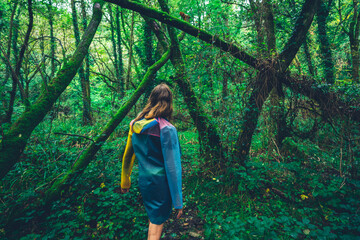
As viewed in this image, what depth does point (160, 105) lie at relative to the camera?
84.8 inches

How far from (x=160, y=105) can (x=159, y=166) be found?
790 millimetres

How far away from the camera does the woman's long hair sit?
83.0 inches

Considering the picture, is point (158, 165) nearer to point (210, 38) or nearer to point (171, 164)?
point (171, 164)

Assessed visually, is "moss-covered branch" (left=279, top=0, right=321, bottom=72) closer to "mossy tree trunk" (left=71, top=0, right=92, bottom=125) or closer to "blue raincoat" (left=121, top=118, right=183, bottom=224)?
"blue raincoat" (left=121, top=118, right=183, bottom=224)

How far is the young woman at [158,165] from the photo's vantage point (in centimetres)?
192

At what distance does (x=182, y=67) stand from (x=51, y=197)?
13.1ft

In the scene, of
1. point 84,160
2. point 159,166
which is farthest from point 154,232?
point 84,160

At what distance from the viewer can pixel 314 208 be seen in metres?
2.97

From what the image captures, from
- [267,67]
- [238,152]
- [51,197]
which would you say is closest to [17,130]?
[51,197]

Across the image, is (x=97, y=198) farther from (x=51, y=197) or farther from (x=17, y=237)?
(x=17, y=237)

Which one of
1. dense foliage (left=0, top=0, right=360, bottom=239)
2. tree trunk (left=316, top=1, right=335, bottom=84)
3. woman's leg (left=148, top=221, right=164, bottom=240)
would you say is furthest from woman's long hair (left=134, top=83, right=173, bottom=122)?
tree trunk (left=316, top=1, right=335, bottom=84)

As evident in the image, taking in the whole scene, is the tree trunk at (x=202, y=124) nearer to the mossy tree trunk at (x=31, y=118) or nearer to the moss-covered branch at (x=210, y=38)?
the moss-covered branch at (x=210, y=38)

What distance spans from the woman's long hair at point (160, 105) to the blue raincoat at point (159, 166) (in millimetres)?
95

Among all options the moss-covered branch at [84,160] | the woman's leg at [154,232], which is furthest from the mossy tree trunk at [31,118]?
the woman's leg at [154,232]
